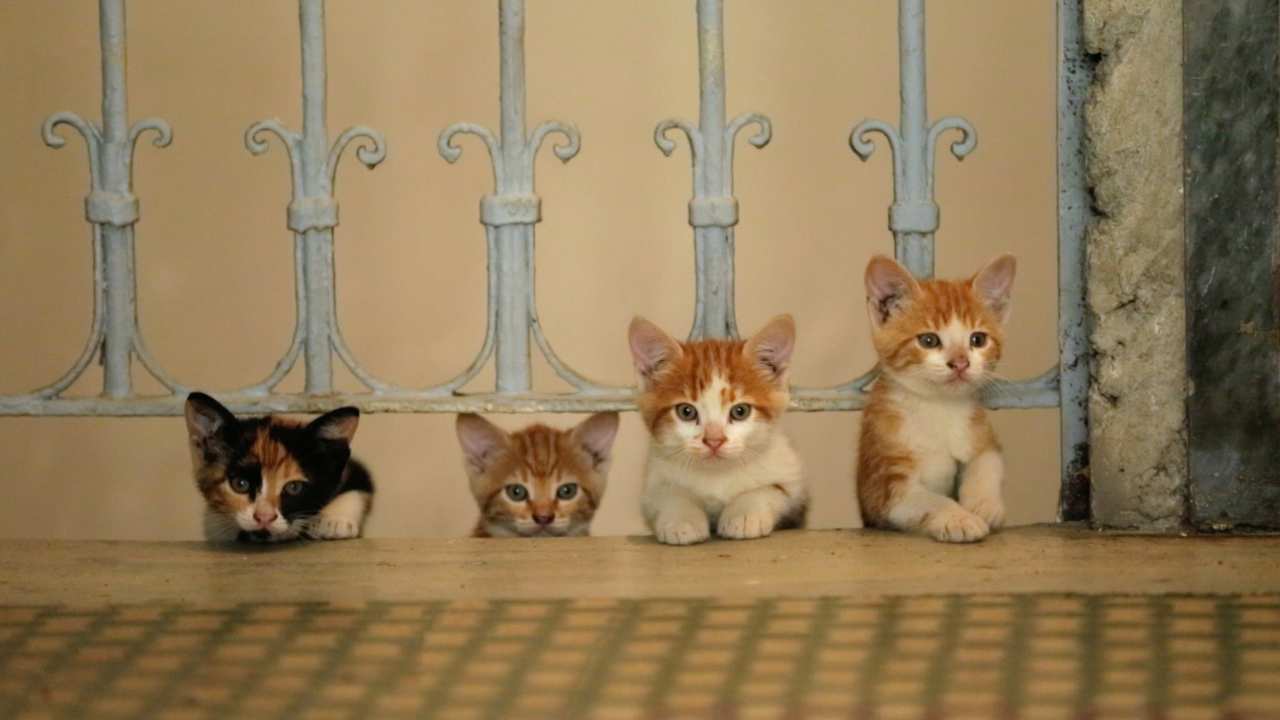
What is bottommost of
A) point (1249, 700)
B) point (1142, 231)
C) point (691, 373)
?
point (1249, 700)

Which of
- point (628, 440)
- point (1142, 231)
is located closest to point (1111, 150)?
point (1142, 231)

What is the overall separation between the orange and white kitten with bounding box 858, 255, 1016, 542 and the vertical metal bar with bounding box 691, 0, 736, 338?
316mm

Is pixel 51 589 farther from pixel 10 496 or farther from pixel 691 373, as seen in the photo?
pixel 10 496

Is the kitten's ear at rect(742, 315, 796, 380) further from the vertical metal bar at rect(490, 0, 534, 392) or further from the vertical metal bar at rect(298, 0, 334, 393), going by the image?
the vertical metal bar at rect(298, 0, 334, 393)

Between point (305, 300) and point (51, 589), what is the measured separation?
86cm

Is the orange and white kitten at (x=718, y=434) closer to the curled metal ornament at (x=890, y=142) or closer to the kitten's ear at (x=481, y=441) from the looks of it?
the curled metal ornament at (x=890, y=142)

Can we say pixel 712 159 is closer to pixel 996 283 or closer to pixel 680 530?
pixel 996 283

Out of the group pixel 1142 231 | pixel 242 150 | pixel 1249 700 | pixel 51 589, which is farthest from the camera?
pixel 242 150

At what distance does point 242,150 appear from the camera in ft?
17.5

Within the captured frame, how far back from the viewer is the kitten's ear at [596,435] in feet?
14.2

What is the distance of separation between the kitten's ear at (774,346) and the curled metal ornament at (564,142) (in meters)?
0.56

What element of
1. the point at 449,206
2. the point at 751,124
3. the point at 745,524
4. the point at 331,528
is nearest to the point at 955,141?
the point at 751,124

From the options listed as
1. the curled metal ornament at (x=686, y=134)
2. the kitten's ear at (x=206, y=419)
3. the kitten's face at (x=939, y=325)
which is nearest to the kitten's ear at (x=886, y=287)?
the kitten's face at (x=939, y=325)

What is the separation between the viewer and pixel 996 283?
386 cm
